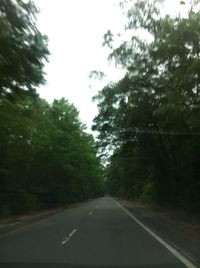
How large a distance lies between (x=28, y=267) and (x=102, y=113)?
37.2 meters

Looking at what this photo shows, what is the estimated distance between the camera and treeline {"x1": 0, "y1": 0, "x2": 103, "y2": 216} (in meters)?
15.7

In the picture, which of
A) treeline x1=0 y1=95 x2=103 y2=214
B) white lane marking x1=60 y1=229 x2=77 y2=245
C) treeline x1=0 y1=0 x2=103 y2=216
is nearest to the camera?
treeline x1=0 y1=0 x2=103 y2=216

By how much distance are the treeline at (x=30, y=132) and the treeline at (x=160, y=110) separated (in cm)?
469

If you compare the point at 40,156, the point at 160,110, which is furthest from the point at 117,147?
the point at 160,110

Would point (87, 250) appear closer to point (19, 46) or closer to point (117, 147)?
point (19, 46)

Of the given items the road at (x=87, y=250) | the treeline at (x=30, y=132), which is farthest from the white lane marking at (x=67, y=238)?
the treeline at (x=30, y=132)

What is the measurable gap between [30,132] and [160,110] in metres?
21.1

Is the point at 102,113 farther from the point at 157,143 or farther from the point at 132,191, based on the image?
the point at 132,191

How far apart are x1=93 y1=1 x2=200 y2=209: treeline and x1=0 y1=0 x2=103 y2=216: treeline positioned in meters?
4.69

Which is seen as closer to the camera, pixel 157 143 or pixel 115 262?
pixel 115 262

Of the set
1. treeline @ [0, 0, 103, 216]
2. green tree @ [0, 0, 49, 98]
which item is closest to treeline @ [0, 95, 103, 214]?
treeline @ [0, 0, 103, 216]

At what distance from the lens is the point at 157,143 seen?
170 ft

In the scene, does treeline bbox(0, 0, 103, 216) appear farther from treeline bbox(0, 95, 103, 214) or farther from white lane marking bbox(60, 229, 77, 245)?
white lane marking bbox(60, 229, 77, 245)

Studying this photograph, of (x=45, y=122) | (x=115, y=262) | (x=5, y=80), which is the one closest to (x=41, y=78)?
(x=5, y=80)
